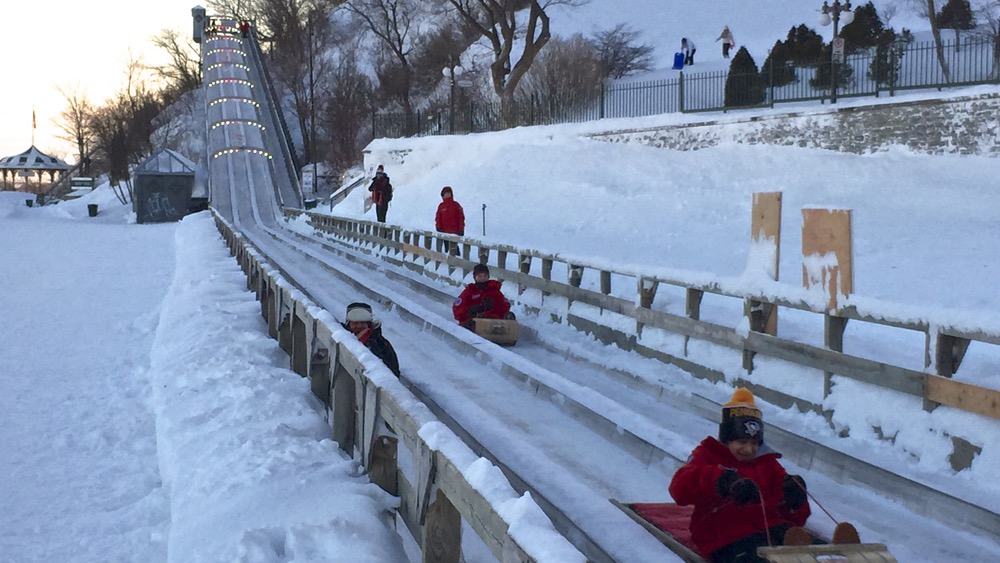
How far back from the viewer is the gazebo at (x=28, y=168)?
113062mm

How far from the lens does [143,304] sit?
18578 mm

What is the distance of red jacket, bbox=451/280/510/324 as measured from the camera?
1088 cm

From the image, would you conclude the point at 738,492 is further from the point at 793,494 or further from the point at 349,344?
the point at 349,344

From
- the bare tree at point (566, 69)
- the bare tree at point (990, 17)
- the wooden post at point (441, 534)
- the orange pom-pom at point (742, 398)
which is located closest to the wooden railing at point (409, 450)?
the wooden post at point (441, 534)

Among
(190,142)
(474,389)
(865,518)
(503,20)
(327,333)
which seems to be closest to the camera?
(865,518)

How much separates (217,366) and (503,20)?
30743 mm

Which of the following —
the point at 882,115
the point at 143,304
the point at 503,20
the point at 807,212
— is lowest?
the point at 143,304

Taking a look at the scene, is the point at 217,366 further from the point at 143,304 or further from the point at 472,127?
the point at 472,127

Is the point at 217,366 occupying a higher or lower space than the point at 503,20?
lower

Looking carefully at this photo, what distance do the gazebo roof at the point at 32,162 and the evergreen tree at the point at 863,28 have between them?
99309mm

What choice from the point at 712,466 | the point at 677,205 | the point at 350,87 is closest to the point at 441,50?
the point at 350,87

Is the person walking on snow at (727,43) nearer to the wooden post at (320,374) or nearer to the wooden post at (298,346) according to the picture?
the wooden post at (298,346)

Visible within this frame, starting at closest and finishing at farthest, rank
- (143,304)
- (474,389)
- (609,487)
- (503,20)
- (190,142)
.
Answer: (609,487) < (474,389) < (143,304) < (503,20) < (190,142)

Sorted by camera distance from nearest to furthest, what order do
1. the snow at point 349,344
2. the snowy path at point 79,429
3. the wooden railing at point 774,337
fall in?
the snow at point 349,344 < the wooden railing at point 774,337 < the snowy path at point 79,429
